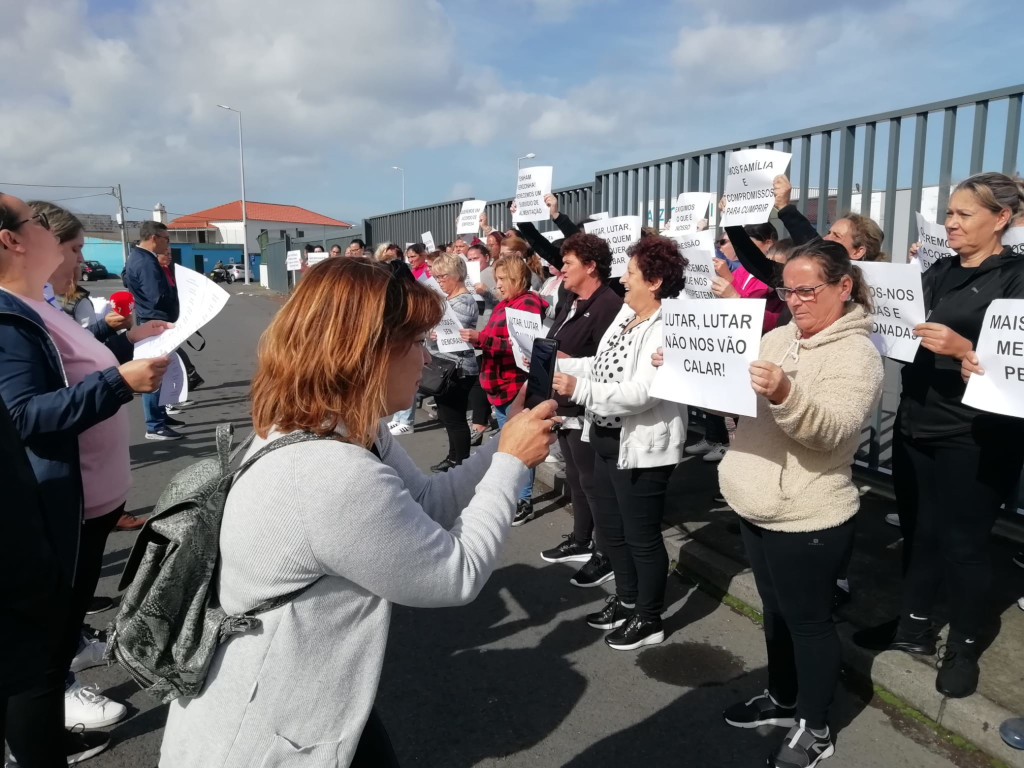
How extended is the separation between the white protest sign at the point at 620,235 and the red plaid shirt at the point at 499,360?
2.12 feet

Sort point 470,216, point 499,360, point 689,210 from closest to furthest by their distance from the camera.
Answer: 1. point 499,360
2. point 689,210
3. point 470,216

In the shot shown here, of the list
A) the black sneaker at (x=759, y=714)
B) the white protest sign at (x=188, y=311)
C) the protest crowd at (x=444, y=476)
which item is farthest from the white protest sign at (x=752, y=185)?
the white protest sign at (x=188, y=311)

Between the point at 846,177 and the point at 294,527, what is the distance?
5122 mm

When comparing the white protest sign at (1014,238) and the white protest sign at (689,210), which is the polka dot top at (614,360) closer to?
the white protest sign at (1014,238)

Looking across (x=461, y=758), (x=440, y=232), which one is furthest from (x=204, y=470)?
(x=440, y=232)

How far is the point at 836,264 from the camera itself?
8.51 feet

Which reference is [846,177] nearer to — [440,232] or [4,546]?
[4,546]

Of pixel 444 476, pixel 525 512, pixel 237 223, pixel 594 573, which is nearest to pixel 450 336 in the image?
pixel 525 512

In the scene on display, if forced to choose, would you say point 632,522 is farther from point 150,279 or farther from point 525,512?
point 150,279

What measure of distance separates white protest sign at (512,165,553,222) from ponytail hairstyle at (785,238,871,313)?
4076 mm

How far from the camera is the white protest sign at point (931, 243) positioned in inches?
153

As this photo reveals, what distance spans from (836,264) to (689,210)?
11.8ft

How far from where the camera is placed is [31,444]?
2.42m

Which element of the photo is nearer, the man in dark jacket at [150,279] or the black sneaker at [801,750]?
the black sneaker at [801,750]
